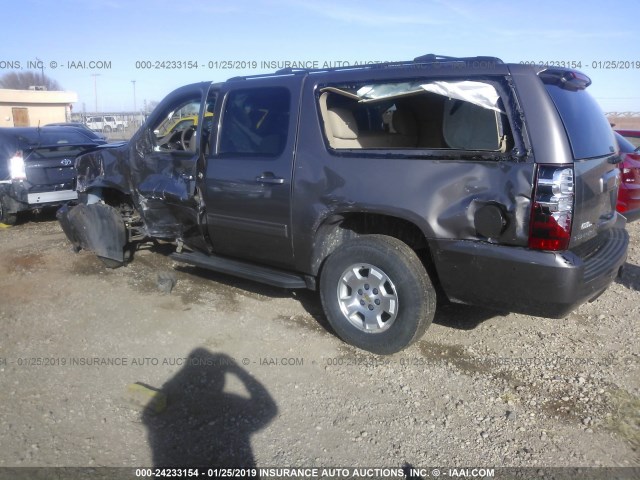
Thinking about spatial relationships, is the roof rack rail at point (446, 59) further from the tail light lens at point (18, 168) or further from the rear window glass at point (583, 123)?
the tail light lens at point (18, 168)

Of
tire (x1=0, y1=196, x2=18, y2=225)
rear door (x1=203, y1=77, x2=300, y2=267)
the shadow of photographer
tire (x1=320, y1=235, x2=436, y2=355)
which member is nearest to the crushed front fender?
rear door (x1=203, y1=77, x2=300, y2=267)

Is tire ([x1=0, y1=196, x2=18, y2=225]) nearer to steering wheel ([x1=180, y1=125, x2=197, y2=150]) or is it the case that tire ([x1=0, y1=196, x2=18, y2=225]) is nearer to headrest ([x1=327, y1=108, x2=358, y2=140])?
steering wheel ([x1=180, y1=125, x2=197, y2=150])

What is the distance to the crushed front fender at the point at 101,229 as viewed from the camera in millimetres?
5582

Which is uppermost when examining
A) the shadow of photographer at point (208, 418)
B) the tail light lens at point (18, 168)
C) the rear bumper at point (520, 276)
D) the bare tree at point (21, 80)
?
the bare tree at point (21, 80)

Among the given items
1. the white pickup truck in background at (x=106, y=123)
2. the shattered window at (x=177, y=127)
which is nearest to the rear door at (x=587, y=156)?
the shattered window at (x=177, y=127)

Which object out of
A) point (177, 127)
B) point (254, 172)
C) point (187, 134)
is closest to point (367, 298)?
point (254, 172)

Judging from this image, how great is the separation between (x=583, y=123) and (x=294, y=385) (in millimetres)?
2600

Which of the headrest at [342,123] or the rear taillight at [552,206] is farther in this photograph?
the headrest at [342,123]

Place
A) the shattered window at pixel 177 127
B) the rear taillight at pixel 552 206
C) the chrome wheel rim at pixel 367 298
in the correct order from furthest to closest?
the shattered window at pixel 177 127 < the chrome wheel rim at pixel 367 298 < the rear taillight at pixel 552 206

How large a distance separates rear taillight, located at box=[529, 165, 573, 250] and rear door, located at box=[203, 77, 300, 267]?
6.00ft

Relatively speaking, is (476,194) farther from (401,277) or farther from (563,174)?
(401,277)

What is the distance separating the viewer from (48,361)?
3.79m

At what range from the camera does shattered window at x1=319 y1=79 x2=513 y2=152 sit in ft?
11.0

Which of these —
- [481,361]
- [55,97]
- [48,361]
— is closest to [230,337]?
[48,361]
